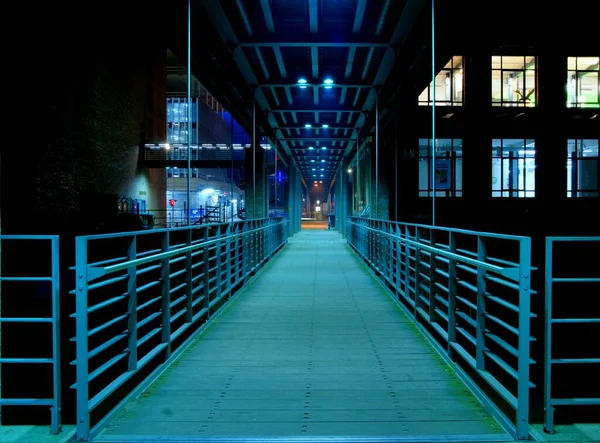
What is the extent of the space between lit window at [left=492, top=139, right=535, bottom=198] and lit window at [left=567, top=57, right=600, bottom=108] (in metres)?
3.22

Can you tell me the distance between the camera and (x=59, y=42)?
69.9ft

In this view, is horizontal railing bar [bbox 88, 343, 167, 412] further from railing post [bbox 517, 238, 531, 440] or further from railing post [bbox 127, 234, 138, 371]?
railing post [bbox 517, 238, 531, 440]

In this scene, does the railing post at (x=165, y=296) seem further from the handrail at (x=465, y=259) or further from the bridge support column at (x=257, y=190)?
the bridge support column at (x=257, y=190)

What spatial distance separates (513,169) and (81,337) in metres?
29.0

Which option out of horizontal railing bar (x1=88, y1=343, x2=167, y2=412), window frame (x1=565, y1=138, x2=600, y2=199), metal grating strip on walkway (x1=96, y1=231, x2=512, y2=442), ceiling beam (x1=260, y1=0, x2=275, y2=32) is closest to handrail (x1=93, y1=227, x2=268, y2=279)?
horizontal railing bar (x1=88, y1=343, x2=167, y2=412)

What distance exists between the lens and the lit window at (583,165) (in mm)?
28859

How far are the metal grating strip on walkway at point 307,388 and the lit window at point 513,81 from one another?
78.5 ft

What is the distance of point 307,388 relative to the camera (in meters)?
4.08

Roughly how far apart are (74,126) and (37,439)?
22515 millimetres

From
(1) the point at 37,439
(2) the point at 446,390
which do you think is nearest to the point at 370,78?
(2) the point at 446,390

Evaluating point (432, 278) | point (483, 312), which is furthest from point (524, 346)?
point (432, 278)

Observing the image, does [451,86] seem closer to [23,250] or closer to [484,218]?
[484,218]

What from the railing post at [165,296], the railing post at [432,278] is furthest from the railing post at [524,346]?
the railing post at [165,296]

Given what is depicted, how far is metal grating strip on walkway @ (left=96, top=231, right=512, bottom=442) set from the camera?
10.8 ft
